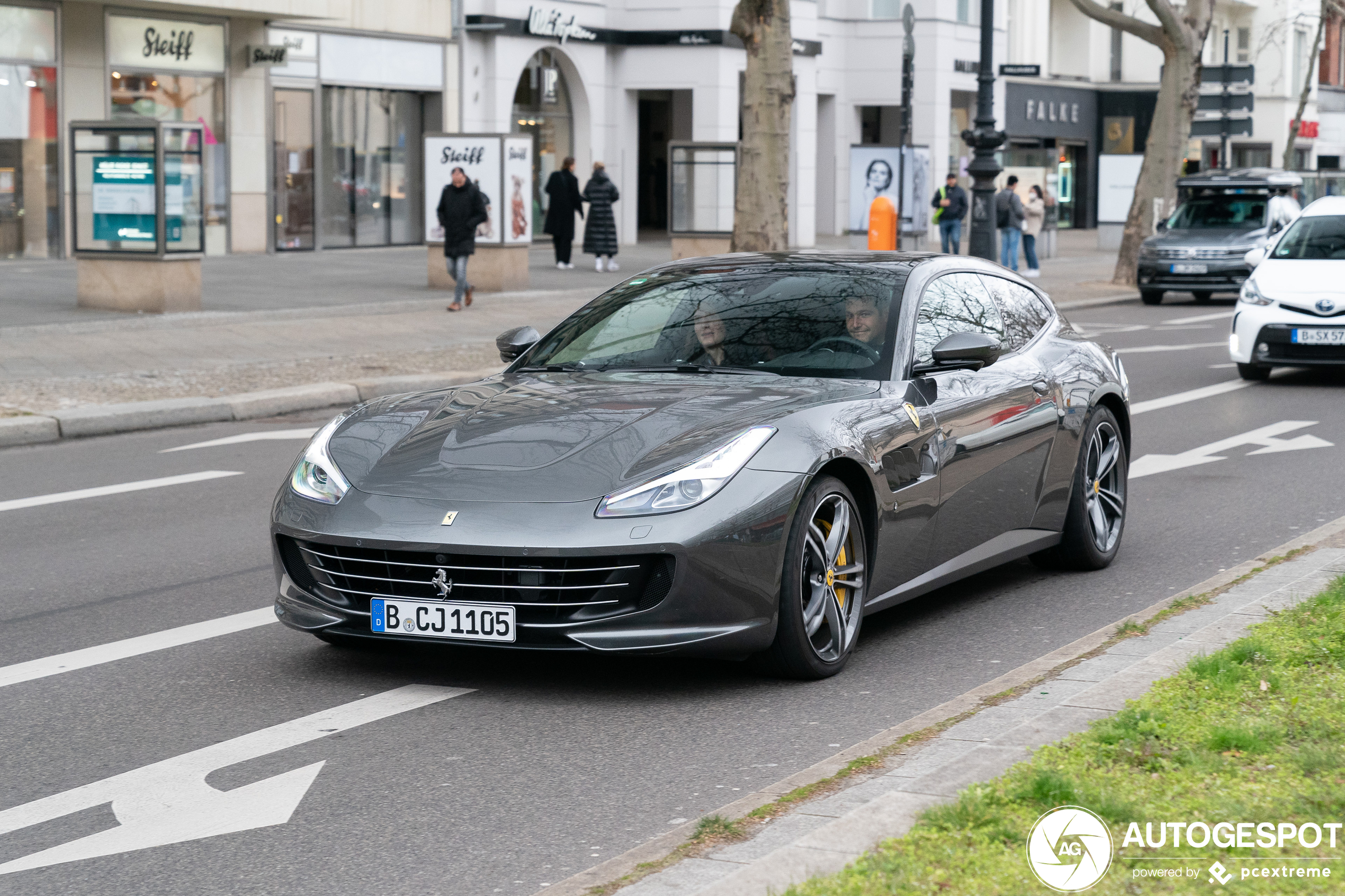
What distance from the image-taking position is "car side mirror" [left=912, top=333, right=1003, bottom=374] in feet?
21.1

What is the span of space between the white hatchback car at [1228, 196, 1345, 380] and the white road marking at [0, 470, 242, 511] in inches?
373

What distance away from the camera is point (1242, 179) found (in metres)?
29.0

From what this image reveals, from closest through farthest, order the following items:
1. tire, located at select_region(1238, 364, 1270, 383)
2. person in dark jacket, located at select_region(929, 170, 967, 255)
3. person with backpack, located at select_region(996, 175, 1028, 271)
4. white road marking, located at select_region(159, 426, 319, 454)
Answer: white road marking, located at select_region(159, 426, 319, 454), tire, located at select_region(1238, 364, 1270, 383), person with backpack, located at select_region(996, 175, 1028, 271), person in dark jacket, located at select_region(929, 170, 967, 255)

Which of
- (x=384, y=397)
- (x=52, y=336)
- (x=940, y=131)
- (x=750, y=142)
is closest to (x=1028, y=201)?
(x=940, y=131)

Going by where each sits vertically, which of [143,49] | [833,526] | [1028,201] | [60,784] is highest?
[143,49]

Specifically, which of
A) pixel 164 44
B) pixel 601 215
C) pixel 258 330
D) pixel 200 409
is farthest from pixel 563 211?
pixel 200 409

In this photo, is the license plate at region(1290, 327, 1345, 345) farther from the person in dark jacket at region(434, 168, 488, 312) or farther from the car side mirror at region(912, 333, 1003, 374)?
the person in dark jacket at region(434, 168, 488, 312)

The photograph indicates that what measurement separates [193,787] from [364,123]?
101 ft

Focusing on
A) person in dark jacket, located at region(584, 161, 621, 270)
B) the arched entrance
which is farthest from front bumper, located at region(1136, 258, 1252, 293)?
the arched entrance

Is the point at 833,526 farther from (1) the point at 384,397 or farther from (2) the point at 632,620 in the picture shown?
(1) the point at 384,397

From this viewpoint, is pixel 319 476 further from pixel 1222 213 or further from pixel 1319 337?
pixel 1222 213

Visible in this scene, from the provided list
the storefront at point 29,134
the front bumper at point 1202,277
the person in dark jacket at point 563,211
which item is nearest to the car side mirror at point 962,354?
the front bumper at point 1202,277

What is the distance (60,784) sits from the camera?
4.82 meters

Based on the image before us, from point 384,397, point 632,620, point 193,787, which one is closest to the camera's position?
point 193,787
